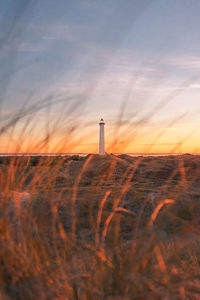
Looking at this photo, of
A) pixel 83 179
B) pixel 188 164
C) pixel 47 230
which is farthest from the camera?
pixel 188 164

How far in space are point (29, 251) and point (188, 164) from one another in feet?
8.72

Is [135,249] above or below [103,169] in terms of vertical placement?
below

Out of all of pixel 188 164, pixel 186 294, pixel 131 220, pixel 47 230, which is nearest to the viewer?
pixel 186 294

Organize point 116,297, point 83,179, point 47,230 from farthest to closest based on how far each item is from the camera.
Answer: point 83,179, point 47,230, point 116,297

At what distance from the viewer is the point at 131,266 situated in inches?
34.6

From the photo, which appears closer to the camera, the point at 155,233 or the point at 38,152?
the point at 155,233

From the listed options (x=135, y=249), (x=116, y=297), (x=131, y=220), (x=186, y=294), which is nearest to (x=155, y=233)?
(x=135, y=249)

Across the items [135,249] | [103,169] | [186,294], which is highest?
[103,169]

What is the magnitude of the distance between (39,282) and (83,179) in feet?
6.60

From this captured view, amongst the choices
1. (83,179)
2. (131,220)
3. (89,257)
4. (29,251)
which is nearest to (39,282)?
(29,251)

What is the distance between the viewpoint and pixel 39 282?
88 cm

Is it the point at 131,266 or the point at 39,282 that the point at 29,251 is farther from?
the point at 131,266

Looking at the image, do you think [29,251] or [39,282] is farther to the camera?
[29,251]

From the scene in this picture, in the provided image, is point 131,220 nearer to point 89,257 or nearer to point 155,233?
point 89,257
